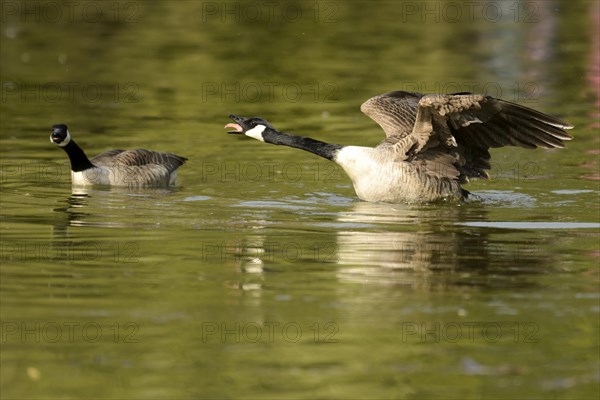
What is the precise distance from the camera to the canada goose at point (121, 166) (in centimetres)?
1625

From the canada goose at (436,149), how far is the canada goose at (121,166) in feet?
5.32

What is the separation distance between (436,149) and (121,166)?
4.20 m

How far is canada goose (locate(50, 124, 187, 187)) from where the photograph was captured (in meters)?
16.2

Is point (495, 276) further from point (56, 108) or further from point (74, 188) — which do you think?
point (56, 108)

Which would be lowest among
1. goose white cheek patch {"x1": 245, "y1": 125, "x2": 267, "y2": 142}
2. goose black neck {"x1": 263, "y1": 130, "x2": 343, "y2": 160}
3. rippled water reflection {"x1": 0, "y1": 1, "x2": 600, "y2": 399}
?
rippled water reflection {"x1": 0, "y1": 1, "x2": 600, "y2": 399}

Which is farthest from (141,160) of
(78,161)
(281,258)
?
(281,258)

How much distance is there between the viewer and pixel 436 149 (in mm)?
15039

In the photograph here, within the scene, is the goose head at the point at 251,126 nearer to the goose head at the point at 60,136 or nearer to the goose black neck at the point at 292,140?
the goose black neck at the point at 292,140

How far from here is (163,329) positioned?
925 centimetres

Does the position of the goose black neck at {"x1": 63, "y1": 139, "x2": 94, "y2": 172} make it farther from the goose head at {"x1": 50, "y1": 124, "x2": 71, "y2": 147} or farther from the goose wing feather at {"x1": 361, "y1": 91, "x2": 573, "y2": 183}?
the goose wing feather at {"x1": 361, "y1": 91, "x2": 573, "y2": 183}

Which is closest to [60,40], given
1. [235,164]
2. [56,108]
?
[56,108]

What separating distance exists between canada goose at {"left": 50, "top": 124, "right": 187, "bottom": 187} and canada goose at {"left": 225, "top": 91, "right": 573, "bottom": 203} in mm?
1621

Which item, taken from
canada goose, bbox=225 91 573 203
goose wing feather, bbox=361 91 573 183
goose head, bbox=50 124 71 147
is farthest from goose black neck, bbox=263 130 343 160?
goose head, bbox=50 124 71 147

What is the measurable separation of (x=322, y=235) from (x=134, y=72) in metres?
14.1
